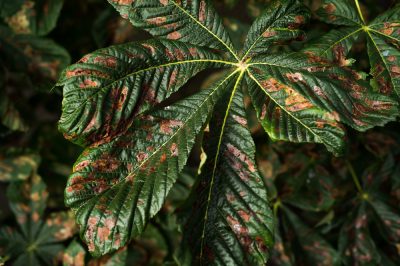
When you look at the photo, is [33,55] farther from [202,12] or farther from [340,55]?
[340,55]

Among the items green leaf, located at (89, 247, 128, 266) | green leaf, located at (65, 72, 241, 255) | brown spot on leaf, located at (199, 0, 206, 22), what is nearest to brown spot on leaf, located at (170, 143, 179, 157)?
green leaf, located at (65, 72, 241, 255)

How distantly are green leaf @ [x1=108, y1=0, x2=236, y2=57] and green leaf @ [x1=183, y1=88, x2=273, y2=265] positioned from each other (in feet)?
0.38

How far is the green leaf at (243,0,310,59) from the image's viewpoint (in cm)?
74

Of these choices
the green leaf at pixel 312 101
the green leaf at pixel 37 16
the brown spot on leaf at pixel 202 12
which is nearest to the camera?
the green leaf at pixel 312 101

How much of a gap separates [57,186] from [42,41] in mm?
414

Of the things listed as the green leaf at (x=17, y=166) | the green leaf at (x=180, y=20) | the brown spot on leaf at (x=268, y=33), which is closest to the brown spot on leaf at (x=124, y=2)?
the green leaf at (x=180, y=20)

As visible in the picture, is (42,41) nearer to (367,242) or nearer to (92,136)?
(92,136)

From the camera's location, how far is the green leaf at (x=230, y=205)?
2.31 ft

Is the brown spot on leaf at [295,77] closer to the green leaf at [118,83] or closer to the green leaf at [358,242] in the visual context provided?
the green leaf at [118,83]

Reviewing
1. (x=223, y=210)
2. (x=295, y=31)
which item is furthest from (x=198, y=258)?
(x=295, y=31)

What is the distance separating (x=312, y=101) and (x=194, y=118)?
17 centimetres

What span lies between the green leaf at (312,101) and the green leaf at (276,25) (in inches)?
1.5

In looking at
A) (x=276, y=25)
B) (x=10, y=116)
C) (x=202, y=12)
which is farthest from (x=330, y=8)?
(x=10, y=116)

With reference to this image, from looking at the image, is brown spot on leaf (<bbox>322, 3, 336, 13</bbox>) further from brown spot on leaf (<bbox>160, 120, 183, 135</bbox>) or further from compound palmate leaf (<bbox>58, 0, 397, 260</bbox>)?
brown spot on leaf (<bbox>160, 120, 183, 135</bbox>)
